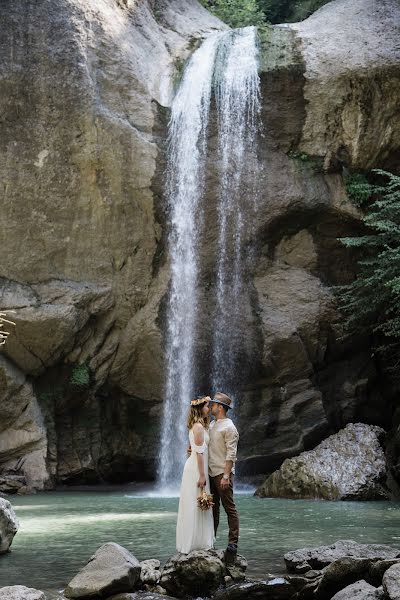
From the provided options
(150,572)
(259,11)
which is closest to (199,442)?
(150,572)

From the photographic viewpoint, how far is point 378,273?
53.2 feet

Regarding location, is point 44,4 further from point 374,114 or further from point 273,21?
point 273,21

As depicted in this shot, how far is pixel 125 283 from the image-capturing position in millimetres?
17750

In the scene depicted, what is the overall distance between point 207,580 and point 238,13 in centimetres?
2086

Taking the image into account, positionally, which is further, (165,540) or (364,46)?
(364,46)

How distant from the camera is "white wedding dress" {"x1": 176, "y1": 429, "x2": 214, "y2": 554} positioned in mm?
6379

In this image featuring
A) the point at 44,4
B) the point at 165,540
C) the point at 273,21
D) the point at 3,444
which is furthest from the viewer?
the point at 273,21

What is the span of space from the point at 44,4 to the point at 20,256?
596 centimetres

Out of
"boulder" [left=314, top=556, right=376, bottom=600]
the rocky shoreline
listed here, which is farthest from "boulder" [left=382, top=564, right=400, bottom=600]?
"boulder" [left=314, top=556, right=376, bottom=600]

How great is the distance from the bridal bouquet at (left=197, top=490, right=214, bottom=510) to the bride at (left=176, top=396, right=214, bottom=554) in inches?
1.5

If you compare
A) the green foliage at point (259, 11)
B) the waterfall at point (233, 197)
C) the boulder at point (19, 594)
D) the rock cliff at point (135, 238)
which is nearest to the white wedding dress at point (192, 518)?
the boulder at point (19, 594)

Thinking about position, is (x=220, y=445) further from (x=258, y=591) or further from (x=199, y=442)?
(x=258, y=591)

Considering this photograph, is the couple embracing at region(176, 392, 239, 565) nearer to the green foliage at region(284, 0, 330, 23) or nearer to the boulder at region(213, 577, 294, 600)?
the boulder at region(213, 577, 294, 600)

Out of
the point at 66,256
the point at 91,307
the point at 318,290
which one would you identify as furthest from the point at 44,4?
the point at 318,290
